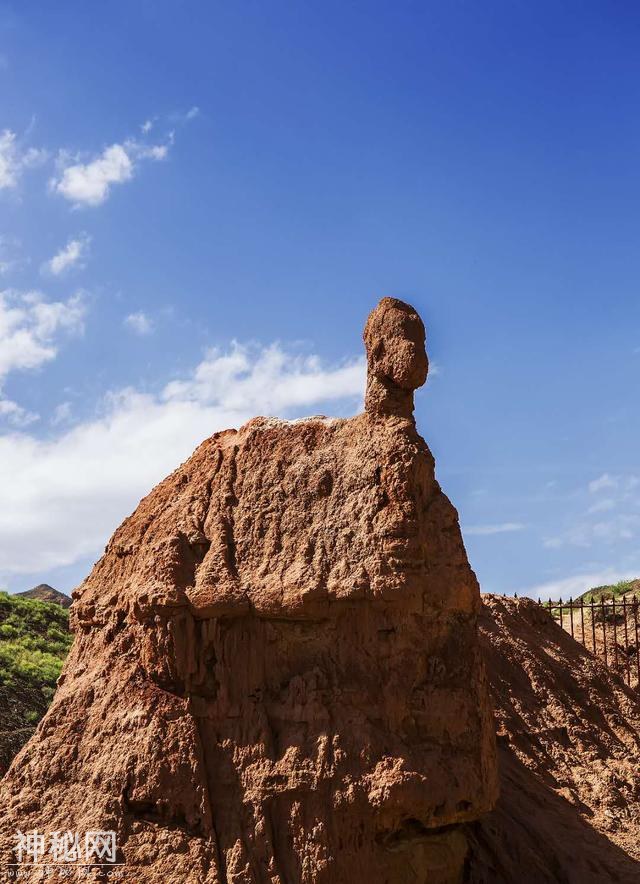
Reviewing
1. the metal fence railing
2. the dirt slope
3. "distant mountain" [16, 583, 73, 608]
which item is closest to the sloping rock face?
the dirt slope

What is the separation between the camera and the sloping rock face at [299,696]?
29.0ft

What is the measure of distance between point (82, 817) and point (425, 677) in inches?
129

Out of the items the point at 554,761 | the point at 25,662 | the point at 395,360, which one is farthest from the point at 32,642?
the point at 395,360

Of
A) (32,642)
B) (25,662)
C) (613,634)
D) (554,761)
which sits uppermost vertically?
(32,642)

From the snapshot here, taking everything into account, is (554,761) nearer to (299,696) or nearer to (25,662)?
(299,696)

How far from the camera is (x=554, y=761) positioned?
47.3 feet

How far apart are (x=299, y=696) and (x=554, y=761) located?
659 cm

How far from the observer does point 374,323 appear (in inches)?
412

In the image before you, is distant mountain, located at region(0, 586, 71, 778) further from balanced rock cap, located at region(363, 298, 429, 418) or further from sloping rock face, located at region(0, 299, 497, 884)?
balanced rock cap, located at region(363, 298, 429, 418)

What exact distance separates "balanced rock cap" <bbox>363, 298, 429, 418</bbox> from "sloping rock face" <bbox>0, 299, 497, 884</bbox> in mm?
24

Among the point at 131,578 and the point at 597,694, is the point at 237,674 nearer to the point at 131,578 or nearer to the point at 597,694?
the point at 131,578

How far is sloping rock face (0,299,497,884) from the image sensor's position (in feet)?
29.0

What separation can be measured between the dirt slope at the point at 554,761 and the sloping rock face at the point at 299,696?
168 centimetres

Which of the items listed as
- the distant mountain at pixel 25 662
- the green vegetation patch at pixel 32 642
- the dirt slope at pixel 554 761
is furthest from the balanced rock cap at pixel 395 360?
the green vegetation patch at pixel 32 642
